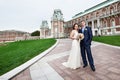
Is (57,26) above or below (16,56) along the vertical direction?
above

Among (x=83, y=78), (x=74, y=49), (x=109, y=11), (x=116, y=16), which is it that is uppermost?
(x=109, y=11)

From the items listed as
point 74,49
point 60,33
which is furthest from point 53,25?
point 74,49

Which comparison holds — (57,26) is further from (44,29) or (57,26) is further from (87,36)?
(87,36)

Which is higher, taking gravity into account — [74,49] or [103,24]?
[103,24]

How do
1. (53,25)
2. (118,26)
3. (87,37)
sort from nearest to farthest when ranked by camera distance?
1. (87,37)
2. (118,26)
3. (53,25)

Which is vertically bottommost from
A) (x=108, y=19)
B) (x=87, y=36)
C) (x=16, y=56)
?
(x=16, y=56)

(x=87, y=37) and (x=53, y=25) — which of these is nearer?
(x=87, y=37)

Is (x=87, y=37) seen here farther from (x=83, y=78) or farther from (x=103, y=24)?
(x=103, y=24)

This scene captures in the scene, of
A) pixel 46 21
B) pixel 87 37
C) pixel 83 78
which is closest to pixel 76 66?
pixel 83 78

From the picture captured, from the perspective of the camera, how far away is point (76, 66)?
395cm

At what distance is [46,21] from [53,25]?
60.5ft

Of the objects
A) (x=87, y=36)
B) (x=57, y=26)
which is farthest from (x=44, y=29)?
(x=87, y=36)

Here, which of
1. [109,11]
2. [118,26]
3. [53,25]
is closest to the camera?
[118,26]

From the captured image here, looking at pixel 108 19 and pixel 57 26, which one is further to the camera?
pixel 57 26
